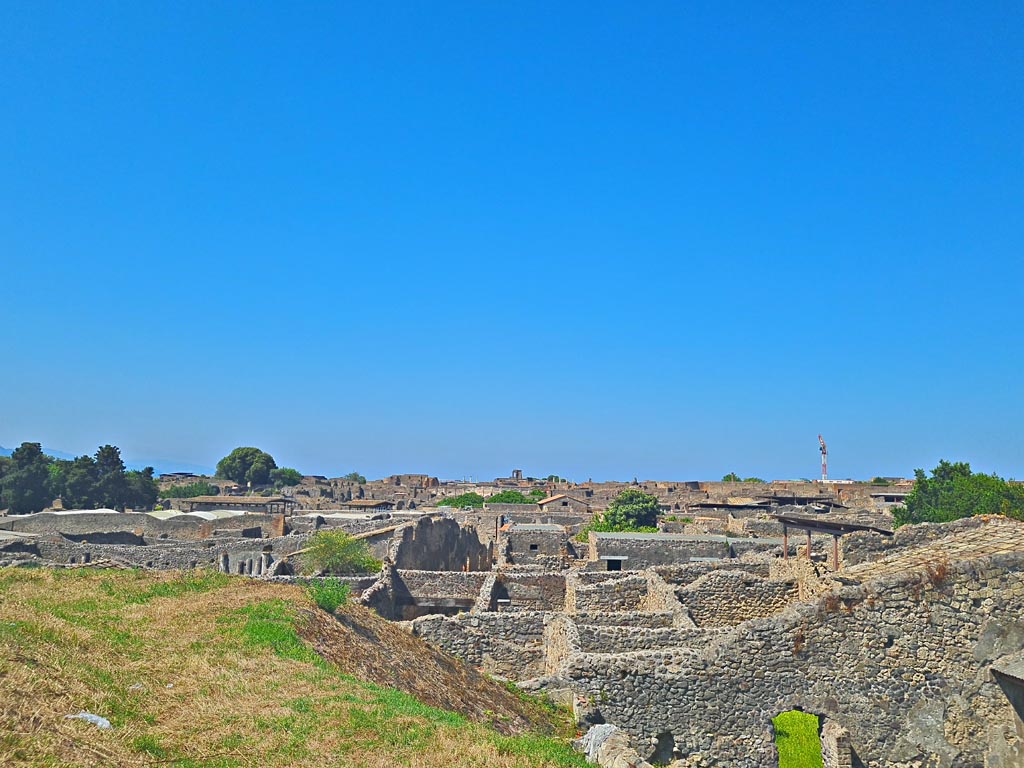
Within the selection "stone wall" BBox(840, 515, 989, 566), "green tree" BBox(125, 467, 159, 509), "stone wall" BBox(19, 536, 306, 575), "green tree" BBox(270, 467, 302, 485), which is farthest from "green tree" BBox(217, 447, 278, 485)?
"stone wall" BBox(840, 515, 989, 566)

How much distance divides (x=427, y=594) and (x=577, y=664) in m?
12.6

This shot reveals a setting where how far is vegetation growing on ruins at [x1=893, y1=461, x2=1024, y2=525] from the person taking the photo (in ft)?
148

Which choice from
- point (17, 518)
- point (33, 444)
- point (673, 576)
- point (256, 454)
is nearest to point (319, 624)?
point (673, 576)

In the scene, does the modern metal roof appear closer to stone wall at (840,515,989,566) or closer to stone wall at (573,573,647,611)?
stone wall at (840,515,989,566)

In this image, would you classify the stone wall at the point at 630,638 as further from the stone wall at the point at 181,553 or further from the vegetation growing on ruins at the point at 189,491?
the vegetation growing on ruins at the point at 189,491

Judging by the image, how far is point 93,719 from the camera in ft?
23.0

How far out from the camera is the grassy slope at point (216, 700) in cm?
664

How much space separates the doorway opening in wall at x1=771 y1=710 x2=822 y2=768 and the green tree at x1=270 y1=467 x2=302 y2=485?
398 ft

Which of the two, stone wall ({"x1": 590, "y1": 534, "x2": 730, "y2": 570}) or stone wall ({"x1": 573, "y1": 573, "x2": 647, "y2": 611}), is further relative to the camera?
stone wall ({"x1": 590, "y1": 534, "x2": 730, "y2": 570})

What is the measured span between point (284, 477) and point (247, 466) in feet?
31.1

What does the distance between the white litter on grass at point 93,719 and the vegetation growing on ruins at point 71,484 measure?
3168 inches

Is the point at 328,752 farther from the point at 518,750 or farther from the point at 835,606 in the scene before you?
the point at 835,606

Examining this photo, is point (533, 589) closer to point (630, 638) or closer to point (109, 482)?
point (630, 638)

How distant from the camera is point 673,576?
18625 mm
